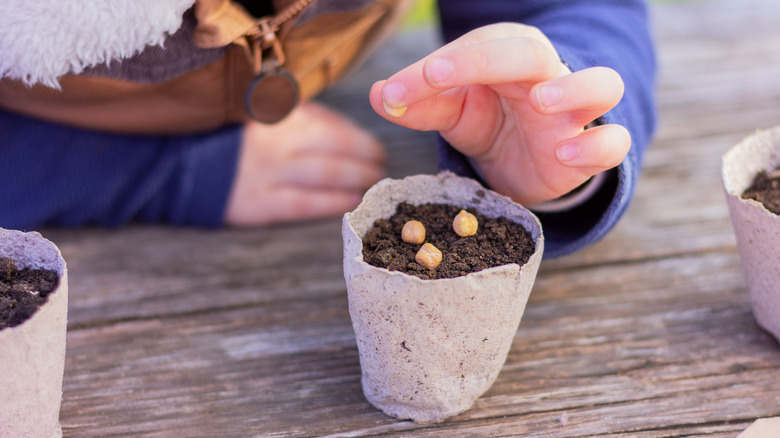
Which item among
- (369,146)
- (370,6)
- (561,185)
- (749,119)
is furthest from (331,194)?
(749,119)

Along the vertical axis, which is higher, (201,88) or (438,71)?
(438,71)

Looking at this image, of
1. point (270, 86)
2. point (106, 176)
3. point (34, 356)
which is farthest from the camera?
point (106, 176)

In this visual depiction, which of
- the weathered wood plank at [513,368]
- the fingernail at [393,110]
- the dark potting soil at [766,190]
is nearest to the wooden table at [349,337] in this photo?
the weathered wood plank at [513,368]

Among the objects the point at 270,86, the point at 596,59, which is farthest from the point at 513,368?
the point at 270,86

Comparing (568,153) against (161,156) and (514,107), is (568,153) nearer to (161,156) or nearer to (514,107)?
(514,107)

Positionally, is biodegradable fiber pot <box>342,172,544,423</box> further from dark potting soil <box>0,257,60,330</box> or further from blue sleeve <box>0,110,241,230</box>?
blue sleeve <box>0,110,241,230</box>

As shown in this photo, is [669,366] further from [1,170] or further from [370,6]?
[1,170]

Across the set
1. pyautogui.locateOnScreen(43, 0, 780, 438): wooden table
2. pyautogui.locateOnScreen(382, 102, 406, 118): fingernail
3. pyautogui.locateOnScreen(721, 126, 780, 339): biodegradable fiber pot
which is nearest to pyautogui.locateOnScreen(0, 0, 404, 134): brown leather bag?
pyautogui.locateOnScreen(43, 0, 780, 438): wooden table
